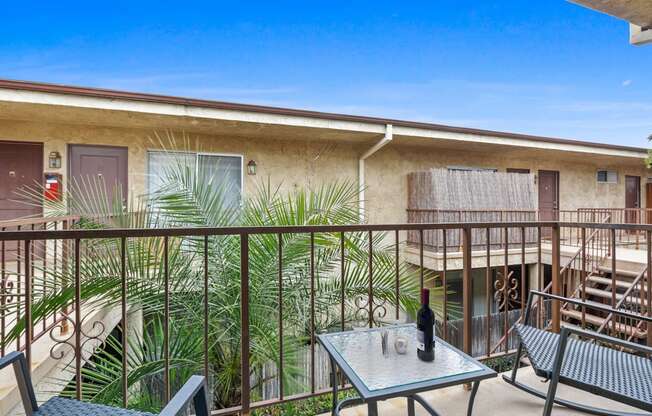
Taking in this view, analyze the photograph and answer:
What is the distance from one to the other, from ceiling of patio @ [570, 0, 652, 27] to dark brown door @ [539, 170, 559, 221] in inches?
297

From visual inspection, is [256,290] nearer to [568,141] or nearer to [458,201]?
[458,201]

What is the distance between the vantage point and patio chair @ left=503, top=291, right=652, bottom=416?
4.17ft

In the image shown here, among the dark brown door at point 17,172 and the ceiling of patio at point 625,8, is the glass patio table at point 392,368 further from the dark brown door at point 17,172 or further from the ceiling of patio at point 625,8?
the dark brown door at point 17,172

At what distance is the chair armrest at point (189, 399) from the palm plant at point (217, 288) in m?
1.23

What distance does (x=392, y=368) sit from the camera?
3.99 ft

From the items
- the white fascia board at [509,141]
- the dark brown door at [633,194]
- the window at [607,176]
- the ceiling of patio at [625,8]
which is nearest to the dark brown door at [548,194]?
the white fascia board at [509,141]

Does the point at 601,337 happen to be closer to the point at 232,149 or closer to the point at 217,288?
the point at 217,288

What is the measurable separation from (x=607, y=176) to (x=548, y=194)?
2.37 metres

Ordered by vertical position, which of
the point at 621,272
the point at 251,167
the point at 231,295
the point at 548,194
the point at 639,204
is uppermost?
the point at 251,167

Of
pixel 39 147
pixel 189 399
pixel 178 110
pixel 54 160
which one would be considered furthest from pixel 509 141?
pixel 39 147

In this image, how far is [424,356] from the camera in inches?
50.2

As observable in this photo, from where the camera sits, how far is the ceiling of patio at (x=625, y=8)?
6.48 ft

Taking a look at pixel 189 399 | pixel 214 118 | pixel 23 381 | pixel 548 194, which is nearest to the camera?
pixel 189 399

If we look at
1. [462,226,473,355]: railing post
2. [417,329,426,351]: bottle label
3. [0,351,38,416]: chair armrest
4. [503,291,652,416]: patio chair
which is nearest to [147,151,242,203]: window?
[462,226,473,355]: railing post
